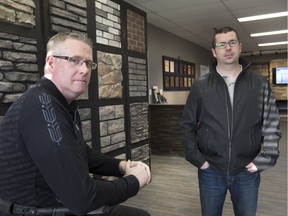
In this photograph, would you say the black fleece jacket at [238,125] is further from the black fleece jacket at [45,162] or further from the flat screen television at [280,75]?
the flat screen television at [280,75]

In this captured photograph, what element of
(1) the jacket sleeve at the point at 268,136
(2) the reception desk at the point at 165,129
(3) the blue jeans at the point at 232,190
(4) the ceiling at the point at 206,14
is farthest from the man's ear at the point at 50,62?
(2) the reception desk at the point at 165,129

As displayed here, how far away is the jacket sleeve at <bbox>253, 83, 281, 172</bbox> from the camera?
1583 millimetres

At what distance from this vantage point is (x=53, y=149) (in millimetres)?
905

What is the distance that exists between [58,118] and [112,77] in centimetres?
198

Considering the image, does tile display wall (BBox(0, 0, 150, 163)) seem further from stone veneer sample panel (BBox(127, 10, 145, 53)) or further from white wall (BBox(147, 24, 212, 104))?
white wall (BBox(147, 24, 212, 104))

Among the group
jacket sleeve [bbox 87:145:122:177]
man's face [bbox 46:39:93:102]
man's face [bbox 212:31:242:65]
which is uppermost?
man's face [bbox 212:31:242:65]

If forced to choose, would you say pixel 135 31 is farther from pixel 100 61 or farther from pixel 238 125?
pixel 238 125

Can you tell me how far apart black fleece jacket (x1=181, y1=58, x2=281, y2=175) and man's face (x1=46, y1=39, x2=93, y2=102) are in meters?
0.84

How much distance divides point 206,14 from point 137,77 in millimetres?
2526

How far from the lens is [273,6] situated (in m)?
4.70

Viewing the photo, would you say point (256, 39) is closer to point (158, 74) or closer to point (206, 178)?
point (158, 74)

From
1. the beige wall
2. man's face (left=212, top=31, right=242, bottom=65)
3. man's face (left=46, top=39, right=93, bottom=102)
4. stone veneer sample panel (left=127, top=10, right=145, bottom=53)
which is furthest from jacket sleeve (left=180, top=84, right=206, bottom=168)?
the beige wall

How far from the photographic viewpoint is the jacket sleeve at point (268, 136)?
1.58m

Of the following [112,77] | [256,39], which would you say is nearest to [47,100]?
[112,77]
